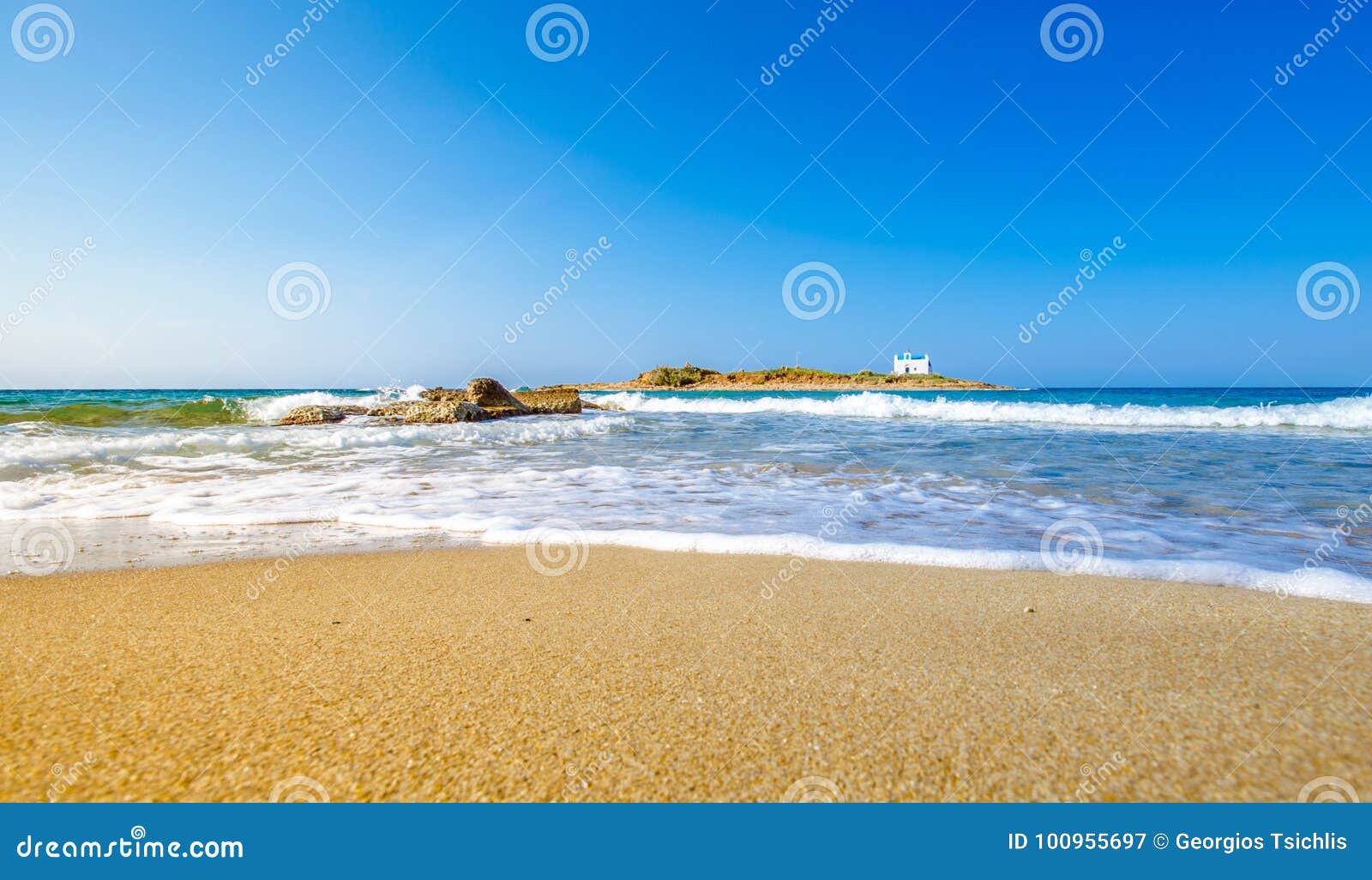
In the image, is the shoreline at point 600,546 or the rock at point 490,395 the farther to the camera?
the rock at point 490,395

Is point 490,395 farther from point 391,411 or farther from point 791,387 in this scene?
point 791,387

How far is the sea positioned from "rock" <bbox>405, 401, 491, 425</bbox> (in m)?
2.67

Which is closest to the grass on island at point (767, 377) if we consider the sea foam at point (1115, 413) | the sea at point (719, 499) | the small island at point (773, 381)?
the small island at point (773, 381)

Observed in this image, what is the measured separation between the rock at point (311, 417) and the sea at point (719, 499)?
3.63 m

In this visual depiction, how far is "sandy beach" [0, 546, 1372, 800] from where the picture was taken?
1.52m

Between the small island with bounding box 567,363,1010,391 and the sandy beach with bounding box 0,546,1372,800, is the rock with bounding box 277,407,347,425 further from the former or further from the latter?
the small island with bounding box 567,363,1010,391

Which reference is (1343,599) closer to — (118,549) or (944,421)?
(118,549)

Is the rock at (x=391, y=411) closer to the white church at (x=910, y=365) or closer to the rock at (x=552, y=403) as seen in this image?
the rock at (x=552, y=403)

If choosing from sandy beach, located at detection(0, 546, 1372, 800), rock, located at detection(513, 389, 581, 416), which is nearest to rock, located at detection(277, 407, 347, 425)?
rock, located at detection(513, 389, 581, 416)

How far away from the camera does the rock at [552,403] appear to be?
1850 cm

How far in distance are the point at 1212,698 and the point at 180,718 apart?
313 centimetres

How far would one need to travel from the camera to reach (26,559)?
386cm
